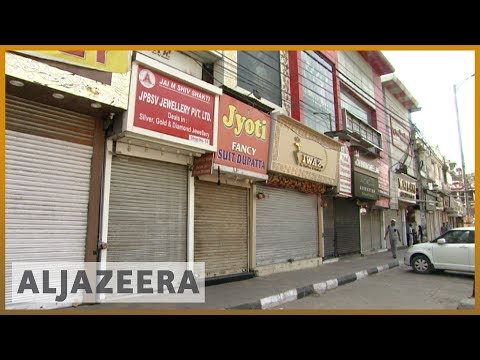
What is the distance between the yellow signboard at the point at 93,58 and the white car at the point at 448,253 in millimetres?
10447

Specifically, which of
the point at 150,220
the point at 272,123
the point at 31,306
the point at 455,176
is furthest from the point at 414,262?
the point at 455,176

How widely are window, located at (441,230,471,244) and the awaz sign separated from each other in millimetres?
7821

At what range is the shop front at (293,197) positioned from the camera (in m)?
10.9

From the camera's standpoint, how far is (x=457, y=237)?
10.9 metres

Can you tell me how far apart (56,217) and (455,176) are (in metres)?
56.9

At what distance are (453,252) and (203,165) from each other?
27.0ft

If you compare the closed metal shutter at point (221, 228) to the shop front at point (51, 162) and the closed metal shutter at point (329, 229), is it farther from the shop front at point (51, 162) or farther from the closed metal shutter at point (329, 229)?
the closed metal shutter at point (329, 229)

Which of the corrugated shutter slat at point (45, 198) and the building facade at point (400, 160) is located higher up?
the building facade at point (400, 160)

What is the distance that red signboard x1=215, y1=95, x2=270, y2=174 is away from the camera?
8953 millimetres

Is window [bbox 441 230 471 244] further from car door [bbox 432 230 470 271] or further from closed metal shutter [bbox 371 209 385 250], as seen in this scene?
closed metal shutter [bbox 371 209 385 250]

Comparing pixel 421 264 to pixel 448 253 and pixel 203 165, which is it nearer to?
pixel 448 253

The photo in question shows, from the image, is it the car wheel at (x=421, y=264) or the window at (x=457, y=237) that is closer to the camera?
the window at (x=457, y=237)

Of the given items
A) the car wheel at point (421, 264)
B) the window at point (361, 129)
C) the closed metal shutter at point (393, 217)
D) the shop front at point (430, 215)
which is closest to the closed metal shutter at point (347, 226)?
the window at point (361, 129)

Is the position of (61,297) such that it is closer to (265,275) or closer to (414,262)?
(265,275)
